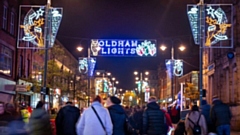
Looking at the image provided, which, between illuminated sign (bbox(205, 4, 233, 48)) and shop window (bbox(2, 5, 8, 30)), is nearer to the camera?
illuminated sign (bbox(205, 4, 233, 48))

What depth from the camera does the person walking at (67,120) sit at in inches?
527

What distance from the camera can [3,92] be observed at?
3638cm

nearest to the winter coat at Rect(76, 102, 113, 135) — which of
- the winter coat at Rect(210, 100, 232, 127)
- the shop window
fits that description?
the winter coat at Rect(210, 100, 232, 127)

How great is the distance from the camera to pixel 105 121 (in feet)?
32.2

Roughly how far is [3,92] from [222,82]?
62.5 ft

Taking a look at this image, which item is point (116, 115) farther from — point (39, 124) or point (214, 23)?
point (214, 23)

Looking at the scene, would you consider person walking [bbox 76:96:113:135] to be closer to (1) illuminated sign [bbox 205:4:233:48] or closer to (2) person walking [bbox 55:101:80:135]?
(2) person walking [bbox 55:101:80:135]

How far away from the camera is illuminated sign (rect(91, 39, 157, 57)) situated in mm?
34344

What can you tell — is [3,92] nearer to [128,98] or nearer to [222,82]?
[222,82]

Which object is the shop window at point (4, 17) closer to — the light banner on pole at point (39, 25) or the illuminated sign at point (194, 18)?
the light banner on pole at point (39, 25)

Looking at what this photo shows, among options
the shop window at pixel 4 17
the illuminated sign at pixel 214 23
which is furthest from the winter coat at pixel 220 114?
the shop window at pixel 4 17

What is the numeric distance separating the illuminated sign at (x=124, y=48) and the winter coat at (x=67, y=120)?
20.8 m

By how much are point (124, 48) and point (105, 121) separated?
982 inches

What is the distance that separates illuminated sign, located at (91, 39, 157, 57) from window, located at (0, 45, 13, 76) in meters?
6.93
